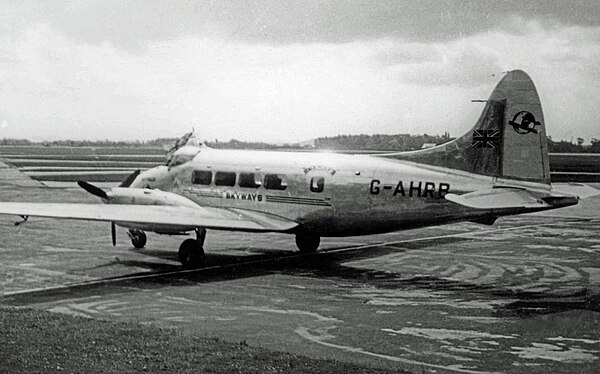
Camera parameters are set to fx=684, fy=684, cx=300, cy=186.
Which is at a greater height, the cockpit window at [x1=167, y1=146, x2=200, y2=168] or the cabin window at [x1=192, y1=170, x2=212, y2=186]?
the cockpit window at [x1=167, y1=146, x2=200, y2=168]

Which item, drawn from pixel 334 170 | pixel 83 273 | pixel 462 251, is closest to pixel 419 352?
pixel 334 170

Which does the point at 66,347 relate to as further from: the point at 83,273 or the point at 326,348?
the point at 83,273

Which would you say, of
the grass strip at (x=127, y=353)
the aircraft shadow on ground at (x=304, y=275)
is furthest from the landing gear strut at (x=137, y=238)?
the grass strip at (x=127, y=353)

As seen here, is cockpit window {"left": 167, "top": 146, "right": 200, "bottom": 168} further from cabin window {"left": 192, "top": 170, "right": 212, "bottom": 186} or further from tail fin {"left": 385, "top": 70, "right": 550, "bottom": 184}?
tail fin {"left": 385, "top": 70, "right": 550, "bottom": 184}

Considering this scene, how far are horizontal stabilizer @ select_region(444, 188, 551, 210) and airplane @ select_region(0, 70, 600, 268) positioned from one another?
0.08 feet

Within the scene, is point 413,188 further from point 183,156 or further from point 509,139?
point 183,156

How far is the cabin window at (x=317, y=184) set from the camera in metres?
21.0

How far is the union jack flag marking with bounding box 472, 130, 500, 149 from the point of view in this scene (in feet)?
61.9

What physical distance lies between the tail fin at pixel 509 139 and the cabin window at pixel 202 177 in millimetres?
8412

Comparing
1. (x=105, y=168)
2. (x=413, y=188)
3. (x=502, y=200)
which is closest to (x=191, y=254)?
(x=413, y=188)

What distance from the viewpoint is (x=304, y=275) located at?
19.6 meters

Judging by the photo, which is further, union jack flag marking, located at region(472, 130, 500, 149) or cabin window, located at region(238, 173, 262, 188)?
cabin window, located at region(238, 173, 262, 188)

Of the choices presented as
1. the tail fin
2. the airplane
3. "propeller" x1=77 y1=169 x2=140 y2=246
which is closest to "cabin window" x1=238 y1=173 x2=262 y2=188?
the airplane

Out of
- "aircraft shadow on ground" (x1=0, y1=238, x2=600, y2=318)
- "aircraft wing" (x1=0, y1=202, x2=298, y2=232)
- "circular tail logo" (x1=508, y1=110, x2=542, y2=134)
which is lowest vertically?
"aircraft shadow on ground" (x1=0, y1=238, x2=600, y2=318)
